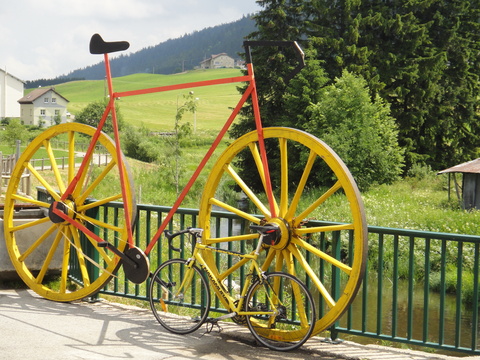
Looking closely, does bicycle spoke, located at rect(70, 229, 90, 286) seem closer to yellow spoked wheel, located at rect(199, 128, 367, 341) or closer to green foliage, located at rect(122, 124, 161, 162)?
yellow spoked wheel, located at rect(199, 128, 367, 341)

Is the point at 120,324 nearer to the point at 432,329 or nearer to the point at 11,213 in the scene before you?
the point at 11,213

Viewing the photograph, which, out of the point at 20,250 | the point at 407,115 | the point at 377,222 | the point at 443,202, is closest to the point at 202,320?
the point at 20,250

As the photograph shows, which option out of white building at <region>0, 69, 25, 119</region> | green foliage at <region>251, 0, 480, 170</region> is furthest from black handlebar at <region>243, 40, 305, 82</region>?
white building at <region>0, 69, 25, 119</region>

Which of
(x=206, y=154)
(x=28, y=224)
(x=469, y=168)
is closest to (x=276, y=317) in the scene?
(x=206, y=154)

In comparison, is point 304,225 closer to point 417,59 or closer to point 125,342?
point 125,342

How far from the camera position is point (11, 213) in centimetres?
755

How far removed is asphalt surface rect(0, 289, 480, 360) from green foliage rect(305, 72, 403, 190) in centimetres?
3307

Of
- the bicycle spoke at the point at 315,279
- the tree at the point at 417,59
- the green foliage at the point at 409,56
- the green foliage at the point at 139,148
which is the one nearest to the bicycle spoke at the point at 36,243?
the bicycle spoke at the point at 315,279

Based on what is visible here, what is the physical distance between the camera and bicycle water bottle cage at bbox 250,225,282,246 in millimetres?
5410

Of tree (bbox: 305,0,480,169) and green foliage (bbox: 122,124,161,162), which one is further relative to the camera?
green foliage (bbox: 122,124,161,162)

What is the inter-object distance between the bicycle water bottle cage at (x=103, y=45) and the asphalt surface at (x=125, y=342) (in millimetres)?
2420

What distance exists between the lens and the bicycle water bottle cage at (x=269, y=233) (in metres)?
5.41

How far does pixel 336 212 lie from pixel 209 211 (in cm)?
2221

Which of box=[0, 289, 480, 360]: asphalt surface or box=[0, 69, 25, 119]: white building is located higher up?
box=[0, 69, 25, 119]: white building
